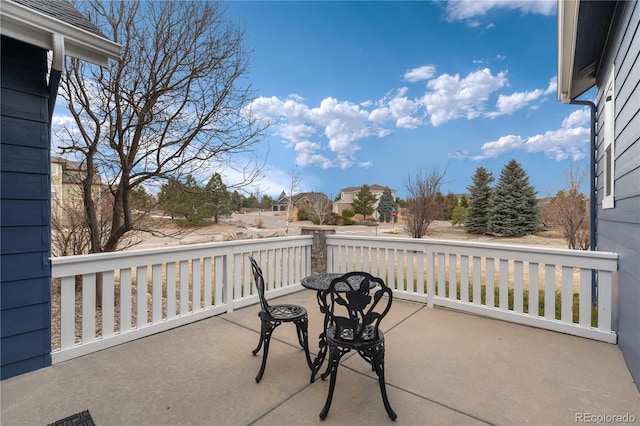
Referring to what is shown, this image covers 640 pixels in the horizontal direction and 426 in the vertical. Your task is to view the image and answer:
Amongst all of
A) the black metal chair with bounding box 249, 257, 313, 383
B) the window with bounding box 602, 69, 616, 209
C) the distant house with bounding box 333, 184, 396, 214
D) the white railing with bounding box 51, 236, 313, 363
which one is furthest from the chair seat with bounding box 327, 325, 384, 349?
the distant house with bounding box 333, 184, 396, 214

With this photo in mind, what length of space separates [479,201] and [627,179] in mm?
18556

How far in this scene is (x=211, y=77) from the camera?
5.15 metres

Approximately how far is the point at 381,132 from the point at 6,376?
19504 mm

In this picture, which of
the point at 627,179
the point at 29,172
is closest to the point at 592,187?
the point at 627,179

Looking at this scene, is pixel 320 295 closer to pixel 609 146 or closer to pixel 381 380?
pixel 381 380

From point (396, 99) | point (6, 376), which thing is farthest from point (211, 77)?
point (396, 99)

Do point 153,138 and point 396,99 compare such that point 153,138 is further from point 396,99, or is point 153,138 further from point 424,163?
point 396,99

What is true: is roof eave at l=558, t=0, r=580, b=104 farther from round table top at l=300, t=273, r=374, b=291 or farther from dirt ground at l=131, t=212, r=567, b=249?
dirt ground at l=131, t=212, r=567, b=249

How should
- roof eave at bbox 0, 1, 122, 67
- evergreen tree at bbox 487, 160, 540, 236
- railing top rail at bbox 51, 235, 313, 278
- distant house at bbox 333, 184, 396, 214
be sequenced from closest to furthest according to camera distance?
roof eave at bbox 0, 1, 122, 67 < railing top rail at bbox 51, 235, 313, 278 < evergreen tree at bbox 487, 160, 540, 236 < distant house at bbox 333, 184, 396, 214

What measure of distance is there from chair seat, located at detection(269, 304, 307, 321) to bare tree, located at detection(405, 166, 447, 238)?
32.5 feet

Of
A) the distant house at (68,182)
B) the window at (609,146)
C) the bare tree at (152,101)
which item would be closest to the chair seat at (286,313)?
the window at (609,146)

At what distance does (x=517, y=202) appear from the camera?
57.6 ft

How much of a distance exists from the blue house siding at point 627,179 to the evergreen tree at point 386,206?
32.2m

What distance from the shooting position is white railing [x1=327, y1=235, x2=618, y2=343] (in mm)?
3025
